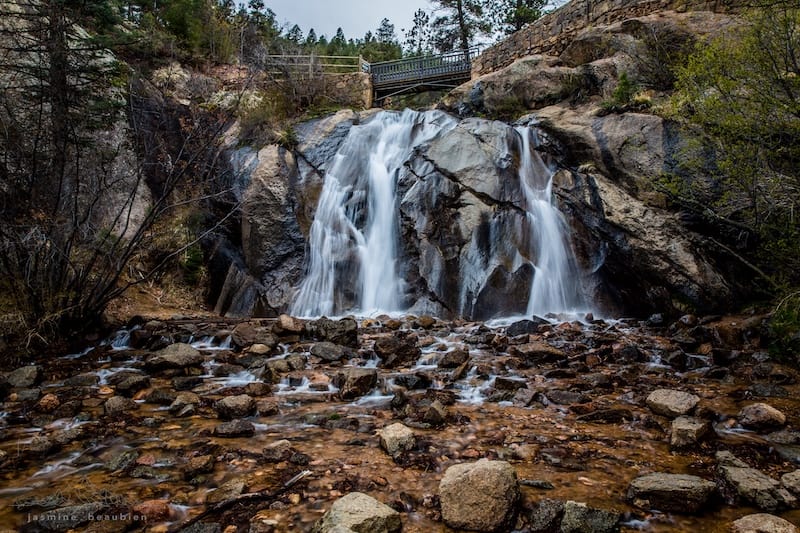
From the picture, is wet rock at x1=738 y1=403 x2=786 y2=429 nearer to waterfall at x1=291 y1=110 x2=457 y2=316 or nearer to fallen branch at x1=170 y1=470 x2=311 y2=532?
fallen branch at x1=170 y1=470 x2=311 y2=532

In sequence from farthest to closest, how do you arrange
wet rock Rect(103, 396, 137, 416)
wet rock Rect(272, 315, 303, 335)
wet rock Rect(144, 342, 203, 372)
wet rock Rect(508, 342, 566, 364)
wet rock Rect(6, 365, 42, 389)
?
wet rock Rect(272, 315, 303, 335) → wet rock Rect(508, 342, 566, 364) → wet rock Rect(144, 342, 203, 372) → wet rock Rect(6, 365, 42, 389) → wet rock Rect(103, 396, 137, 416)

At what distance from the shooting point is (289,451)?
142 inches

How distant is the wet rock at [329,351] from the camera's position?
22.1 feet

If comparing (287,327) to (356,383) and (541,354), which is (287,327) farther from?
(541,354)

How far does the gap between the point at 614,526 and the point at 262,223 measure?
38.7 ft

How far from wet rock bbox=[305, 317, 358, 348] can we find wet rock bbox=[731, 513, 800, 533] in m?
5.75

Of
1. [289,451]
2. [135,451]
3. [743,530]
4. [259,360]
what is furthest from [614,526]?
[259,360]

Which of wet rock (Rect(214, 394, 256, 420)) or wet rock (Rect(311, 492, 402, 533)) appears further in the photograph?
wet rock (Rect(214, 394, 256, 420))

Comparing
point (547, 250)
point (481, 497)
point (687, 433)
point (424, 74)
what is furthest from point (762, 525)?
point (424, 74)

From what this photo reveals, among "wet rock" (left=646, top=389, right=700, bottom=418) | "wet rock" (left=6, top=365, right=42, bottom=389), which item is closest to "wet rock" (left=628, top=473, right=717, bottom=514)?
"wet rock" (left=646, top=389, right=700, bottom=418)

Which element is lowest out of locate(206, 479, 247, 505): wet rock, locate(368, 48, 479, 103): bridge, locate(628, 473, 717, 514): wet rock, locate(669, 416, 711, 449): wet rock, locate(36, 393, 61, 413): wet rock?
locate(669, 416, 711, 449): wet rock

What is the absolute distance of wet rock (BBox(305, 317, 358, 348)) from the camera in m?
7.60

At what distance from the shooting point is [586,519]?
8.52 feet

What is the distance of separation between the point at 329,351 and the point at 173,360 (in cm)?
227
